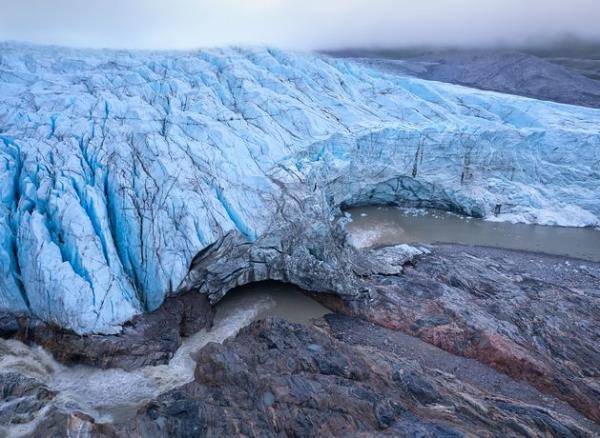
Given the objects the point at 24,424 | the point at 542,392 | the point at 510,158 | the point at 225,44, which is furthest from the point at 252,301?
the point at 510,158

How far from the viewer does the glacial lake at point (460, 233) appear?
1254cm

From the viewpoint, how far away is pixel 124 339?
7.32 m

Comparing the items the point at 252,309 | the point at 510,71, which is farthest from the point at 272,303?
the point at 510,71

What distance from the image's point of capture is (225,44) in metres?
14.3

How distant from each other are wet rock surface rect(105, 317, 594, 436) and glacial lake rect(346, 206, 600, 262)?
17.2 feet

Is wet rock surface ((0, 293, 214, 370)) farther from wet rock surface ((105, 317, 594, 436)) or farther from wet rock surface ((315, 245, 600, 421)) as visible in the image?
wet rock surface ((315, 245, 600, 421))

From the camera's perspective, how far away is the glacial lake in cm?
1254

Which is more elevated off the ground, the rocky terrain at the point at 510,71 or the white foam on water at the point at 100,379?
the rocky terrain at the point at 510,71

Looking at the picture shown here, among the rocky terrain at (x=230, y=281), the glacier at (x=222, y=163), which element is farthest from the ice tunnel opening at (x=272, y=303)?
the glacier at (x=222, y=163)

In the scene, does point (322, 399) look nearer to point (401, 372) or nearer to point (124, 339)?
point (401, 372)

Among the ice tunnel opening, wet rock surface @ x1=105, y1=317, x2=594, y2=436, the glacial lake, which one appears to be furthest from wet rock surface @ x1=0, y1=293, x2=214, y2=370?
the glacial lake

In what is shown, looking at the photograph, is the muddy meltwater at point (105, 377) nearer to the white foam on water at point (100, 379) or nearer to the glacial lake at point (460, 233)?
the white foam on water at point (100, 379)

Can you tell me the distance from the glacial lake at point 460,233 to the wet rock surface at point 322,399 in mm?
5253

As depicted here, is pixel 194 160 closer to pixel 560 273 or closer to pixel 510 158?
pixel 560 273
